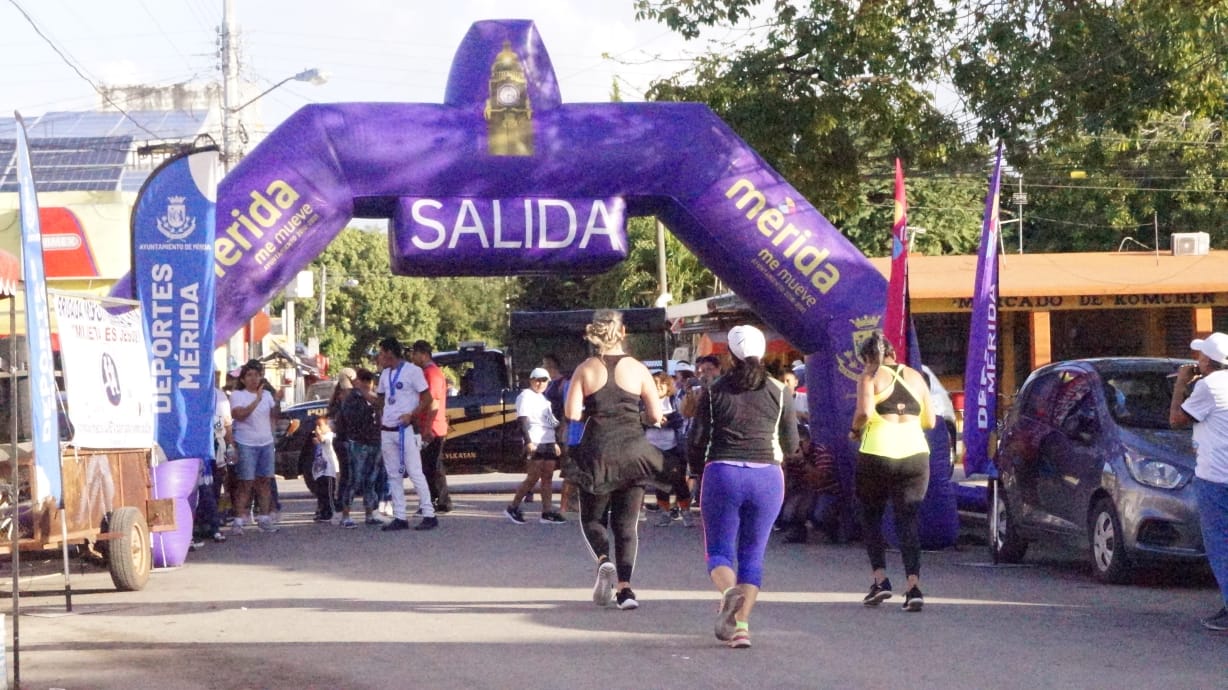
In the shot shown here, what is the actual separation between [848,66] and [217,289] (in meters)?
7.86

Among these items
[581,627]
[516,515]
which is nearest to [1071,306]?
[516,515]

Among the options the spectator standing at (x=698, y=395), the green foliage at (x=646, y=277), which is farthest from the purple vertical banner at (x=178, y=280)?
the green foliage at (x=646, y=277)

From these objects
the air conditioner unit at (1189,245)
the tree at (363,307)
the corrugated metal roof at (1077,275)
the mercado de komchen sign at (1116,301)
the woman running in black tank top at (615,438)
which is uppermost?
the tree at (363,307)

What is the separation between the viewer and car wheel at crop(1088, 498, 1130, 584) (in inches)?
431

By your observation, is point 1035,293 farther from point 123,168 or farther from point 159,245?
point 123,168

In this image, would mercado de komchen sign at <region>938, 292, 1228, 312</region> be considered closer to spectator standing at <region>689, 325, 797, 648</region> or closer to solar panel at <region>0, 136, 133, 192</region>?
spectator standing at <region>689, 325, 797, 648</region>

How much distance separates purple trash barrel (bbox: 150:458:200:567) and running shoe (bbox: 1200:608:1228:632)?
7.61 metres

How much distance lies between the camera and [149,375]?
1204 cm

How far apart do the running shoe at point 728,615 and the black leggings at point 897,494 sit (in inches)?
71.4

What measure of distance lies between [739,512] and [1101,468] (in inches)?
146

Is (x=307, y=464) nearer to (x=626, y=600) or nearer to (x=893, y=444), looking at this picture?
(x=626, y=600)

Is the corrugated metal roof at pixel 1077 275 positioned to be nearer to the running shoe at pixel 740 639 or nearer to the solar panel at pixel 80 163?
the running shoe at pixel 740 639

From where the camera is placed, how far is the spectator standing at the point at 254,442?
16.1 m

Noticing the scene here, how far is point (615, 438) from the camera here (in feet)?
32.0
